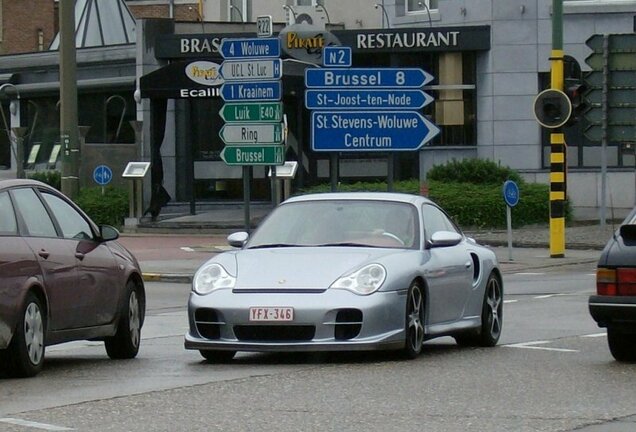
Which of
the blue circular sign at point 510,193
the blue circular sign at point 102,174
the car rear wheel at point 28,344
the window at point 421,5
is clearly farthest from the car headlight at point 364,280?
the window at point 421,5

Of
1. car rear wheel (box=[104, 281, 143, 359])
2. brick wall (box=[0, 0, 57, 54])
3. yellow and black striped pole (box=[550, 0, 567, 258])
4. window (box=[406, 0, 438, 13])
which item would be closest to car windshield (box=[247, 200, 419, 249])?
car rear wheel (box=[104, 281, 143, 359])

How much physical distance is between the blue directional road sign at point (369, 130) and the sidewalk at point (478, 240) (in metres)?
3.56

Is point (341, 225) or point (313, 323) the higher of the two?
point (341, 225)

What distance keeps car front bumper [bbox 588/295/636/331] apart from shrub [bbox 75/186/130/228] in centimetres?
2974

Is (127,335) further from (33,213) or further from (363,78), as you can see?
(363,78)

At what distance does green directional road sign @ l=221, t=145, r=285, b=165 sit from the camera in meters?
26.3

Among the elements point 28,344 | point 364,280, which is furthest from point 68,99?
point 28,344

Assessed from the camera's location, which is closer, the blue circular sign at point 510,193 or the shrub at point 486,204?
the blue circular sign at point 510,193

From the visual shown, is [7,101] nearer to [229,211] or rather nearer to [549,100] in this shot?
[229,211]

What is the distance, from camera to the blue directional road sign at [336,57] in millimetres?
25078

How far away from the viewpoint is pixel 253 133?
26406 millimetres

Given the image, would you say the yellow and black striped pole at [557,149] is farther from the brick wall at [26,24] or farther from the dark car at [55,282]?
the brick wall at [26,24]

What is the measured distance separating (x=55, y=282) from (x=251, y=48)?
44.6ft

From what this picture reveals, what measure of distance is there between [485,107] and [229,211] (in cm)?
737
